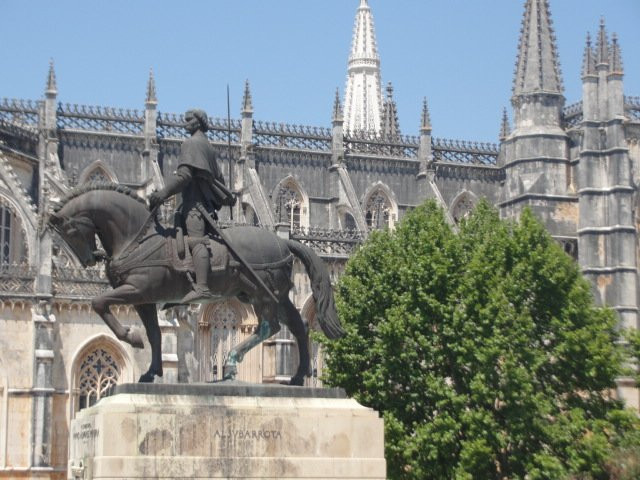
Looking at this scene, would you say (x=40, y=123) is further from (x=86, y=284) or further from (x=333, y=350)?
(x=333, y=350)

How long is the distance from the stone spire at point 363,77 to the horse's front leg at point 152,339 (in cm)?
9423

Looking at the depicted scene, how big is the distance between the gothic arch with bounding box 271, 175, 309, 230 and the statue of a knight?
143ft

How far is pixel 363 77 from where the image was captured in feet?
389

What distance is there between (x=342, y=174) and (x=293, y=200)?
2441mm

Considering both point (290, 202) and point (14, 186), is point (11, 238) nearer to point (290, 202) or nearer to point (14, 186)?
point (14, 186)

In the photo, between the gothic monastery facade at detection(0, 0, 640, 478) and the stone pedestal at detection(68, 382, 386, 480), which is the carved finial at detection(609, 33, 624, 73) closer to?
the gothic monastery facade at detection(0, 0, 640, 478)

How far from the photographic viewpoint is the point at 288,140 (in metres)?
64.1

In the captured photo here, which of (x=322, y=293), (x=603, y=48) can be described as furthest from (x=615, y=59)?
(x=322, y=293)

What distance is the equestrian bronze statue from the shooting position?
1847 cm

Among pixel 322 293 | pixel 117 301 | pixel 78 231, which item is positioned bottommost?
pixel 117 301

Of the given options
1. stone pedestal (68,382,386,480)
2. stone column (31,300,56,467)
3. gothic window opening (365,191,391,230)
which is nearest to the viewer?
stone pedestal (68,382,386,480)

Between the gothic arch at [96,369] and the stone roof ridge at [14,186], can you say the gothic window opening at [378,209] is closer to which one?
the stone roof ridge at [14,186]

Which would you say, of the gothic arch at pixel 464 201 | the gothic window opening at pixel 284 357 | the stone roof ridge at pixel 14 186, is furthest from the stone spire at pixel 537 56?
the stone roof ridge at pixel 14 186

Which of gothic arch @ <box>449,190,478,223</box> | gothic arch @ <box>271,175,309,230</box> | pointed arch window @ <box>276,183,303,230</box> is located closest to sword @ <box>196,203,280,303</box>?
pointed arch window @ <box>276,183,303,230</box>
